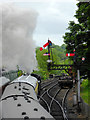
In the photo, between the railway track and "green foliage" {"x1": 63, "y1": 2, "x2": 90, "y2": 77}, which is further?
"green foliage" {"x1": 63, "y1": 2, "x2": 90, "y2": 77}

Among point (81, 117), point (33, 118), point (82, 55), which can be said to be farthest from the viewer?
point (82, 55)

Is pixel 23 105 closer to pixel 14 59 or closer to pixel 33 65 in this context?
pixel 14 59

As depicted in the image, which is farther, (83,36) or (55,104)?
(83,36)

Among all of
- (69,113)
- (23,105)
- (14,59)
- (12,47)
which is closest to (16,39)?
(12,47)

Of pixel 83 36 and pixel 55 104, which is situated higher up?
pixel 83 36

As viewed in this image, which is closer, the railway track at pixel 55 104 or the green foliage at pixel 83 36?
the railway track at pixel 55 104

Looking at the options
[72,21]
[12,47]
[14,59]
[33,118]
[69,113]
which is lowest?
[69,113]

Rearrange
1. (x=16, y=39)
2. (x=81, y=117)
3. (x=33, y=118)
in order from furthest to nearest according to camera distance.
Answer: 1. (x=16, y=39)
2. (x=81, y=117)
3. (x=33, y=118)

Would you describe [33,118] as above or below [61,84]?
above

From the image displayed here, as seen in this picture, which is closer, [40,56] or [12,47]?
[12,47]

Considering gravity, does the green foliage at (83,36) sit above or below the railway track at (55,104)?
above

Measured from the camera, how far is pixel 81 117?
30.1ft

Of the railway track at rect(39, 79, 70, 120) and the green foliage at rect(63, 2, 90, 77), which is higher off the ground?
the green foliage at rect(63, 2, 90, 77)

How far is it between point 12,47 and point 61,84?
35.4 feet
